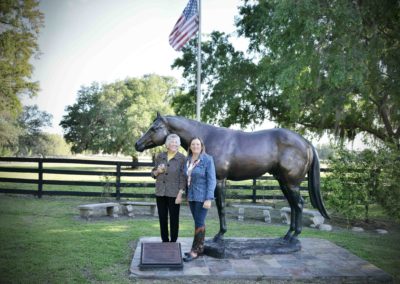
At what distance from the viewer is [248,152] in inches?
205

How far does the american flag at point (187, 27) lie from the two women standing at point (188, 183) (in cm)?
536

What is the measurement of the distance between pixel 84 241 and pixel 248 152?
3282 mm

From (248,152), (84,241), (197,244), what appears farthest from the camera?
(84,241)

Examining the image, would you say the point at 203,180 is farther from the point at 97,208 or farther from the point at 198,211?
the point at 97,208

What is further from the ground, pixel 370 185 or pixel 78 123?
pixel 78 123

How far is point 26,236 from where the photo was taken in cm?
602

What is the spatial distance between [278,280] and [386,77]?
8730mm

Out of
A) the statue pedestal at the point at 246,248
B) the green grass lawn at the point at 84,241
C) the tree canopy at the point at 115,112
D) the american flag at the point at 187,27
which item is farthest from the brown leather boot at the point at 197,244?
the tree canopy at the point at 115,112

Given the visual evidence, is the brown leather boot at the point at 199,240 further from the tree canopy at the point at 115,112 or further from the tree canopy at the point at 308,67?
the tree canopy at the point at 115,112

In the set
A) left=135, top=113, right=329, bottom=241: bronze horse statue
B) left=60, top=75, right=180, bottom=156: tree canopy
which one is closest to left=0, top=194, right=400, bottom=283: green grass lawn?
left=135, top=113, right=329, bottom=241: bronze horse statue

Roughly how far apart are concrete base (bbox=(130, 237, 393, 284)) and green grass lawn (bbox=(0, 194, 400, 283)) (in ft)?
1.05

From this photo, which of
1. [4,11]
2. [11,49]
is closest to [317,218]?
[4,11]

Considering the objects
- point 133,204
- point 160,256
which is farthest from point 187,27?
point 160,256

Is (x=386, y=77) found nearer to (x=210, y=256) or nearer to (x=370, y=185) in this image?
(x=370, y=185)
